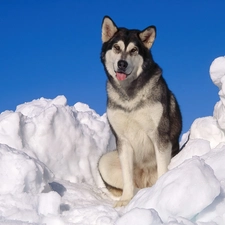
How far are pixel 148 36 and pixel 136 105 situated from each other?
1.16 m

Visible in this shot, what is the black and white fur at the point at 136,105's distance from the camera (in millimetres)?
7365

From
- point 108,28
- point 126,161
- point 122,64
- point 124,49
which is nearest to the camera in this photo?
point 122,64

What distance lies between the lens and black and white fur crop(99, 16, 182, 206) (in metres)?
7.37

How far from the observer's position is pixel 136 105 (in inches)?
292

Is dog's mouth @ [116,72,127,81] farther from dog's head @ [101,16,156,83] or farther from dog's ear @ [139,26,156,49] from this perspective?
dog's ear @ [139,26,156,49]

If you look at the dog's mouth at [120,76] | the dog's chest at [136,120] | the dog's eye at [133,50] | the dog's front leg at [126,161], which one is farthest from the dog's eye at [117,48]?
the dog's front leg at [126,161]

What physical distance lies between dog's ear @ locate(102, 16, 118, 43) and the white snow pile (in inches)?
67.2

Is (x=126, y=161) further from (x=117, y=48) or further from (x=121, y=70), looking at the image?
(x=117, y=48)

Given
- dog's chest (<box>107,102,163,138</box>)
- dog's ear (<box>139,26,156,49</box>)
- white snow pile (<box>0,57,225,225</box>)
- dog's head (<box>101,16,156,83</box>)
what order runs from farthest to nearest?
dog's ear (<box>139,26,156,49</box>) → dog's head (<box>101,16,156,83</box>) → dog's chest (<box>107,102,163,138</box>) → white snow pile (<box>0,57,225,225</box>)

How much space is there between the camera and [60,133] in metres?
9.42

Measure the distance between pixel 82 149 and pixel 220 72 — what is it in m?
3.56

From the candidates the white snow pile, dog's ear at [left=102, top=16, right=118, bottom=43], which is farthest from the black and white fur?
the white snow pile

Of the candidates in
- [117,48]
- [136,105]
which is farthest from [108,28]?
[136,105]

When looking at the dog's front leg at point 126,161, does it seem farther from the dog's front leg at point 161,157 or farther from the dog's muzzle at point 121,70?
the dog's muzzle at point 121,70
